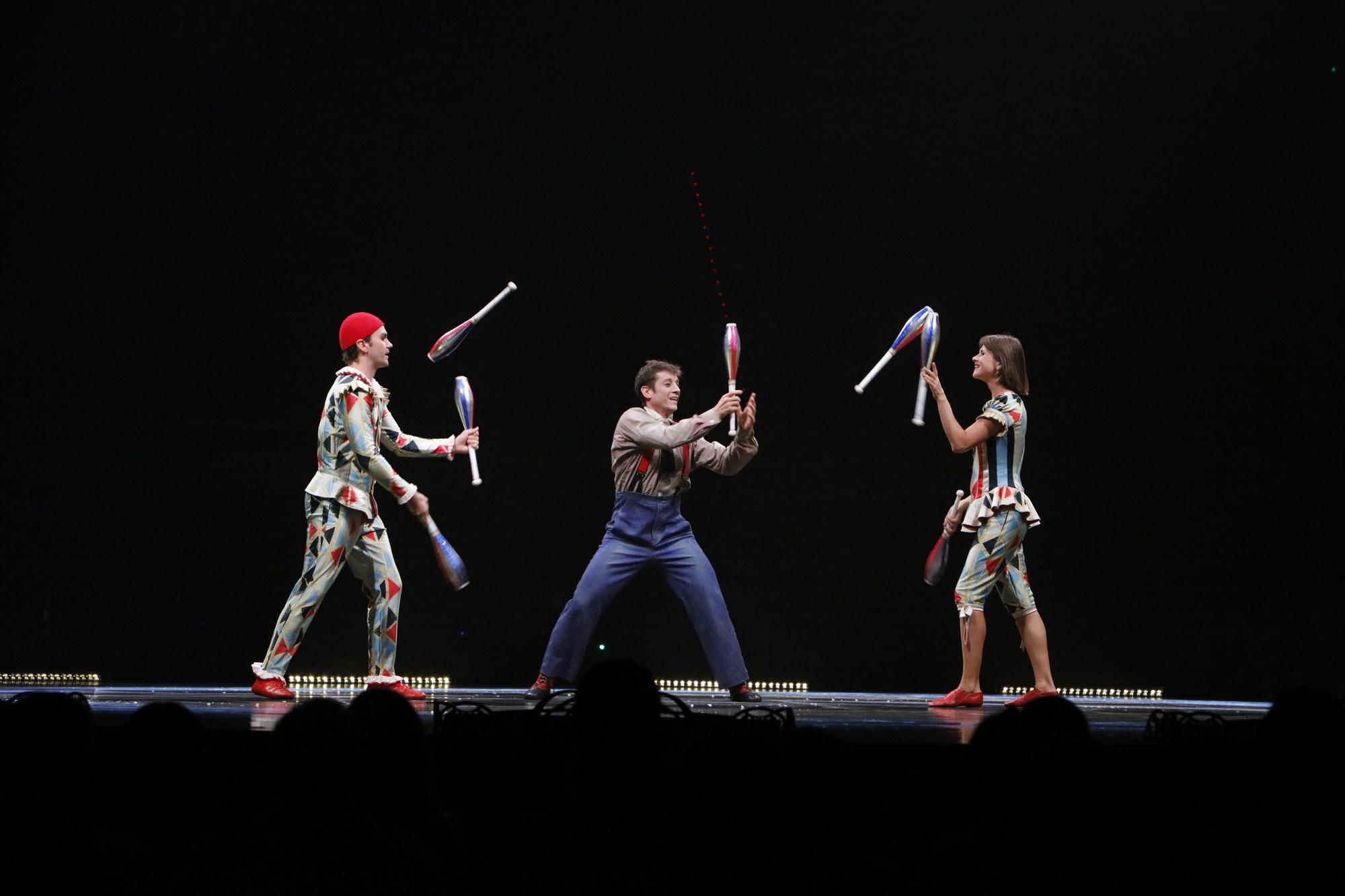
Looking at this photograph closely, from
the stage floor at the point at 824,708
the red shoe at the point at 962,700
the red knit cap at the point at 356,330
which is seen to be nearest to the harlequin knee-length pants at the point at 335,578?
the stage floor at the point at 824,708

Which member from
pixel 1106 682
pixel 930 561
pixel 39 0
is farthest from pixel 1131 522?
pixel 39 0

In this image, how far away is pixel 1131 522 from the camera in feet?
27.0

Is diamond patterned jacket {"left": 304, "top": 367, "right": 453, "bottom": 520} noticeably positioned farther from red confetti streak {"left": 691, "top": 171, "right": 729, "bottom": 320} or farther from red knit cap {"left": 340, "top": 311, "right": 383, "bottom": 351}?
red confetti streak {"left": 691, "top": 171, "right": 729, "bottom": 320}

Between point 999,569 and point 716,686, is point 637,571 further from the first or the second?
point 716,686

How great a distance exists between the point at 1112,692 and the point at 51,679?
670cm

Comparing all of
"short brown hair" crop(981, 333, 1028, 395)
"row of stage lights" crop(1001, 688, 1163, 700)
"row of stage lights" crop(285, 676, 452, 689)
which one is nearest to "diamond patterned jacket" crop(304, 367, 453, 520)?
"row of stage lights" crop(285, 676, 452, 689)

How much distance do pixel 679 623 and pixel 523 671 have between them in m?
1.12

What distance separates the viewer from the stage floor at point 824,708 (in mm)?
3869

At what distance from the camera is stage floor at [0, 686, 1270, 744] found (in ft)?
12.7

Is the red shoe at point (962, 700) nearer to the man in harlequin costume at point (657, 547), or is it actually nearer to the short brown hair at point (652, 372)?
the man in harlequin costume at point (657, 547)

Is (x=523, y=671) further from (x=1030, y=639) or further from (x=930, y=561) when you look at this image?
(x=1030, y=639)

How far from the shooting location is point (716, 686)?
7.59 metres

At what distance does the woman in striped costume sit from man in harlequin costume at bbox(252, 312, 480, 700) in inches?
98.6

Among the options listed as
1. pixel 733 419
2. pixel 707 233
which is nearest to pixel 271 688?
pixel 733 419
